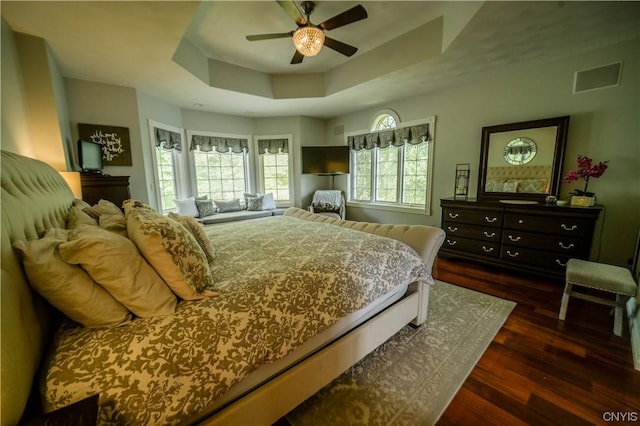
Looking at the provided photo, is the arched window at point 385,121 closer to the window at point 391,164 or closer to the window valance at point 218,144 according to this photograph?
the window at point 391,164

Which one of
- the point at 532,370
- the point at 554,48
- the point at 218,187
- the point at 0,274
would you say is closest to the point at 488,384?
the point at 532,370

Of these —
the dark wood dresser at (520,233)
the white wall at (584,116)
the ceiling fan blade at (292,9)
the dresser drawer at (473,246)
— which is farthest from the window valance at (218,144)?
the dresser drawer at (473,246)

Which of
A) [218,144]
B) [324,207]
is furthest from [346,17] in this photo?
[218,144]

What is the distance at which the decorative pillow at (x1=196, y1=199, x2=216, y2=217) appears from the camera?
4.39 meters

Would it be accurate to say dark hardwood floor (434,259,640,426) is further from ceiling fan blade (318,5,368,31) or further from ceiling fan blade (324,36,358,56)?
ceiling fan blade (324,36,358,56)

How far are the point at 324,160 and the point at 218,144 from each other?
2.18m

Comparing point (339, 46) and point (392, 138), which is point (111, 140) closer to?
point (339, 46)

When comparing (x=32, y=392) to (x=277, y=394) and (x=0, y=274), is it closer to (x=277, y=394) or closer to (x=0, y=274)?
(x=0, y=274)

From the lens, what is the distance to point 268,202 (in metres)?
5.05

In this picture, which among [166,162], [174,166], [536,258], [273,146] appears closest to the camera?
[536,258]

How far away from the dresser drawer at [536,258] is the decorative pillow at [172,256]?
130 inches

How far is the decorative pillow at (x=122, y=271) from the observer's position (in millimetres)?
825

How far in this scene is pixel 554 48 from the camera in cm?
251

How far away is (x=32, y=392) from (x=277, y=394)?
831mm
